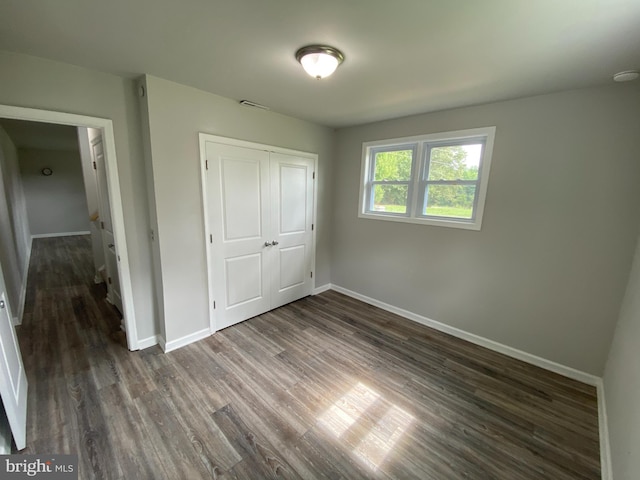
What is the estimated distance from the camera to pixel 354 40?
148 centimetres

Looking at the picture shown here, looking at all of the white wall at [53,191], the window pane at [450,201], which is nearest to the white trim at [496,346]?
the window pane at [450,201]

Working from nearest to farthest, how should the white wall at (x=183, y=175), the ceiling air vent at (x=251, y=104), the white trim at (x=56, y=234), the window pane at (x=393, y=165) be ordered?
the white wall at (x=183, y=175) < the ceiling air vent at (x=251, y=104) < the window pane at (x=393, y=165) < the white trim at (x=56, y=234)

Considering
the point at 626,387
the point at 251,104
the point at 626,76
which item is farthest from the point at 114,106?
the point at 626,387

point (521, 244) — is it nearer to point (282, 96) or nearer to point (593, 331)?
point (593, 331)

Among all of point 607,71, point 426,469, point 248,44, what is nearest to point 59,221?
point 248,44

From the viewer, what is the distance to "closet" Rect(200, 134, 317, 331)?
2.67 meters

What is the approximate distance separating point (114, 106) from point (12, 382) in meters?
2.06

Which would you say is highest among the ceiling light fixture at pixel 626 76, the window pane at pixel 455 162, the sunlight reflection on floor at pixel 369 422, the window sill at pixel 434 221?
the ceiling light fixture at pixel 626 76

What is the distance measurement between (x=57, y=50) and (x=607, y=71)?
369cm

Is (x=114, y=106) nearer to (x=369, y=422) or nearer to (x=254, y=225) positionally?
(x=254, y=225)

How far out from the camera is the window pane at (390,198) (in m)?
3.26

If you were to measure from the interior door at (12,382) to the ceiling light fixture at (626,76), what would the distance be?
424 cm

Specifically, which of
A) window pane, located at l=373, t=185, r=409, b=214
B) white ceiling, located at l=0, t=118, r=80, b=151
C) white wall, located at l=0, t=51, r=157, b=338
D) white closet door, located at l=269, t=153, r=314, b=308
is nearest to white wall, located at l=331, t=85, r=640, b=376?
window pane, located at l=373, t=185, r=409, b=214

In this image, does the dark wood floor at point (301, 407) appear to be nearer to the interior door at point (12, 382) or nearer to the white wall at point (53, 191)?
the interior door at point (12, 382)
